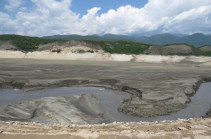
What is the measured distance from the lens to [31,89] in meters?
18.6

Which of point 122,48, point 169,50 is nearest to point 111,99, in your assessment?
point 122,48

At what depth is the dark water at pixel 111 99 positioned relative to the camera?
12.6m

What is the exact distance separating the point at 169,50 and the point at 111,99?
51265 mm

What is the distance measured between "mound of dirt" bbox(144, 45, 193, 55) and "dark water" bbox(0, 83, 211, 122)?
1683 inches

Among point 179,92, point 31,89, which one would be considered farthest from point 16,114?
point 179,92

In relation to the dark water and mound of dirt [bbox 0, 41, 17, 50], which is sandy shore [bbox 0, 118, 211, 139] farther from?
mound of dirt [bbox 0, 41, 17, 50]

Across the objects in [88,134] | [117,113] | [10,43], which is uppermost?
[10,43]

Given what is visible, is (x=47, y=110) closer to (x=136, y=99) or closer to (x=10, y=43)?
(x=136, y=99)

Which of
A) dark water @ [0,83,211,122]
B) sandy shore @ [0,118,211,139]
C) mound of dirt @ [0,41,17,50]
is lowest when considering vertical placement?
dark water @ [0,83,211,122]

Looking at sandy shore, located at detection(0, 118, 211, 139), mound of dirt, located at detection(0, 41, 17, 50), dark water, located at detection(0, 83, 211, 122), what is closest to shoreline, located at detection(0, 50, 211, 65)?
mound of dirt, located at detection(0, 41, 17, 50)

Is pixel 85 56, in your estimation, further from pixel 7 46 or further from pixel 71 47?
pixel 7 46

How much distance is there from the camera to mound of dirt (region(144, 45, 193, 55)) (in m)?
61.0

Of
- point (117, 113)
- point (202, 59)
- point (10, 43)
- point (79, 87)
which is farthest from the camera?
point (10, 43)

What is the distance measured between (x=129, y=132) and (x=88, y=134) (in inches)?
55.7
